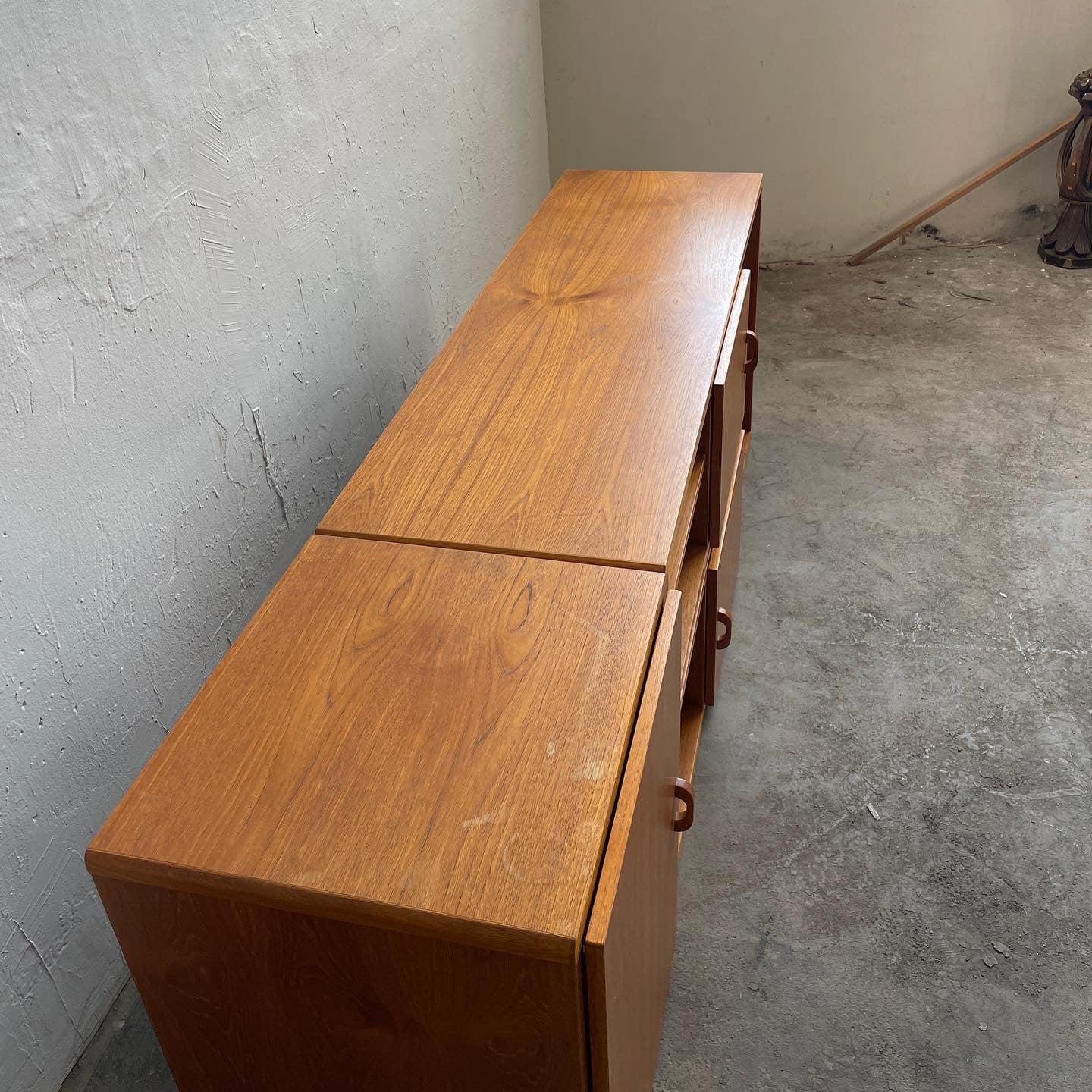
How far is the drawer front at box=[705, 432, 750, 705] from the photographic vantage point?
180 centimetres

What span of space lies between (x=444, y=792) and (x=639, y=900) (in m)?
0.27

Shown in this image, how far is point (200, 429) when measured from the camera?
154cm

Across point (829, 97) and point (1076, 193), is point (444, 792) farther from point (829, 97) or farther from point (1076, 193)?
point (1076, 193)

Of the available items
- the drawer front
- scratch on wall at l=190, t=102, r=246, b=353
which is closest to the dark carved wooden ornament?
the drawer front

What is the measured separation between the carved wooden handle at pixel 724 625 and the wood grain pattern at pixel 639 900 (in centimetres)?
52

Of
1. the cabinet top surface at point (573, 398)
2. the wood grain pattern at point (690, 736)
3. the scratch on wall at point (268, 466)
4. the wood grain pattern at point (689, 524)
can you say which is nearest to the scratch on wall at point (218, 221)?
the scratch on wall at point (268, 466)

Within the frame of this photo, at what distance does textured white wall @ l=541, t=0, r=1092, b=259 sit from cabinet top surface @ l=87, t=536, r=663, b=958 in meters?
2.69

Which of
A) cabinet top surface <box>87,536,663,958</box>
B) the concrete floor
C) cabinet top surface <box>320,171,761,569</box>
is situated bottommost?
the concrete floor

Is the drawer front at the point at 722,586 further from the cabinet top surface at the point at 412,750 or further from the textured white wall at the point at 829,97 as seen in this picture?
the textured white wall at the point at 829,97

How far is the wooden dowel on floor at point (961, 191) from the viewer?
3475 mm

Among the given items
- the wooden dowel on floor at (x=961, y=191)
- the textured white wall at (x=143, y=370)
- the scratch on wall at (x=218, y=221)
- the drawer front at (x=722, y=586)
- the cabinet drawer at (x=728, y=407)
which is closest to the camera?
the textured white wall at (x=143, y=370)

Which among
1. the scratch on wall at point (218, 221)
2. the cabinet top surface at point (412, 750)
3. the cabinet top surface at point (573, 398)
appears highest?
the scratch on wall at point (218, 221)

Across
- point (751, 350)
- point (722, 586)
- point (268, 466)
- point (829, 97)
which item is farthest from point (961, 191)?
point (268, 466)

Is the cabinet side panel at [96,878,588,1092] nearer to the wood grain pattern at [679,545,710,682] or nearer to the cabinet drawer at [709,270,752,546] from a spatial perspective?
the wood grain pattern at [679,545,710,682]
